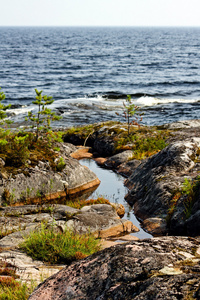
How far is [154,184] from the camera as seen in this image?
10.3m

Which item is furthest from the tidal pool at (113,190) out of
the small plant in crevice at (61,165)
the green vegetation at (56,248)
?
the green vegetation at (56,248)

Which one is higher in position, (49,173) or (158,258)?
(158,258)

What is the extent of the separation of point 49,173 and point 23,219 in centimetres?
334

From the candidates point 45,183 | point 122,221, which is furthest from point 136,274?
point 45,183

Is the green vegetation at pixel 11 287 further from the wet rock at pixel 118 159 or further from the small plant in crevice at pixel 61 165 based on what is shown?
the wet rock at pixel 118 159

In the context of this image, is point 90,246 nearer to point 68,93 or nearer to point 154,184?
point 154,184

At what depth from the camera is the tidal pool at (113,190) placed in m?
9.88

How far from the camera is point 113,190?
40.1ft

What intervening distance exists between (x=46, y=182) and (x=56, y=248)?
5.62 metres

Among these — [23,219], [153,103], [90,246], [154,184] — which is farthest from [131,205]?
[153,103]

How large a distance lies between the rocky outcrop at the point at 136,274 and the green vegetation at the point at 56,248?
1.71 meters

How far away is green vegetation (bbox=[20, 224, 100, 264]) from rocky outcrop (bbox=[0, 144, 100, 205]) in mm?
4251

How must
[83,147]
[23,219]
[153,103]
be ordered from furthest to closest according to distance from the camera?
[153,103]
[83,147]
[23,219]

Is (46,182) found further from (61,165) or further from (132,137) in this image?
(132,137)
